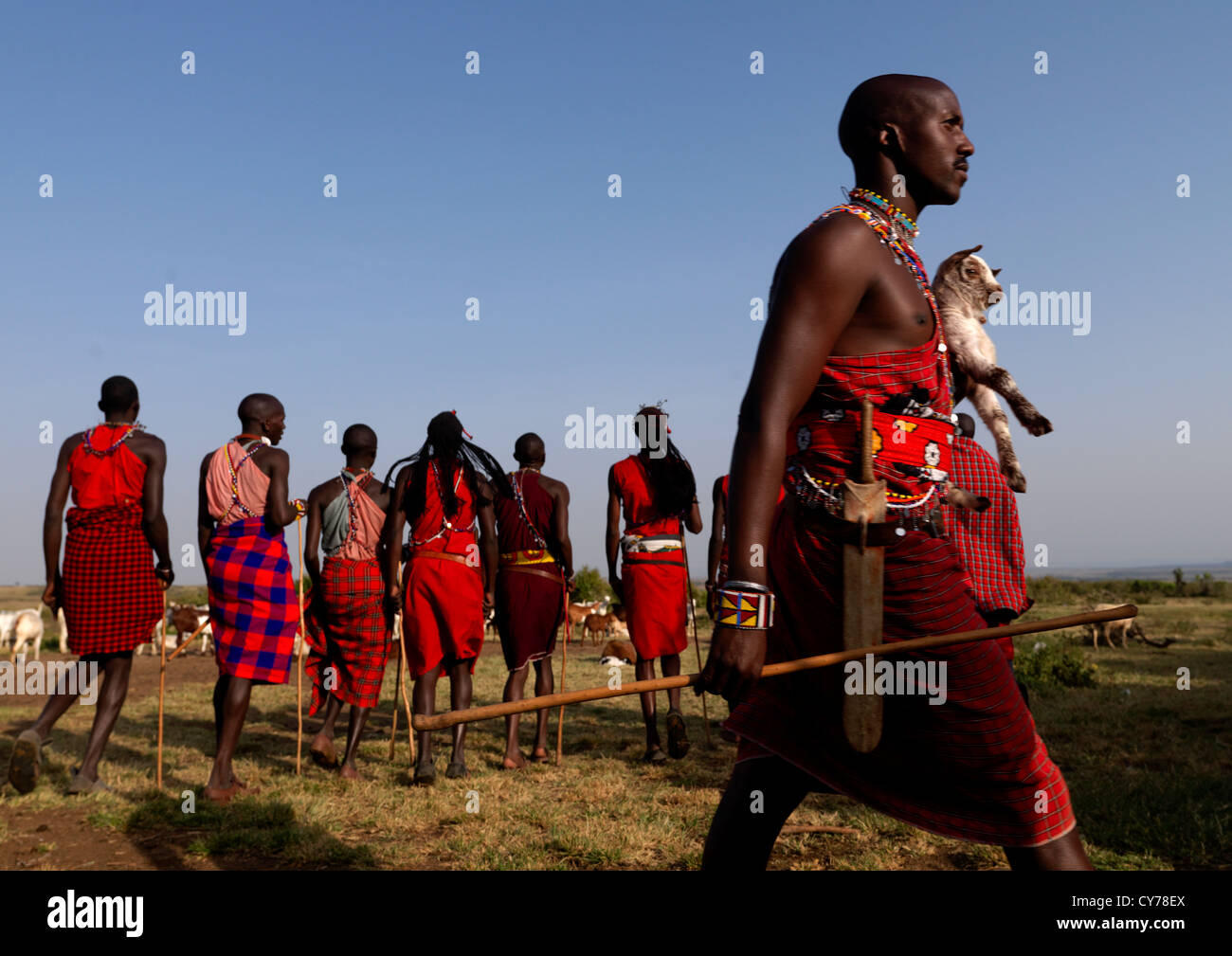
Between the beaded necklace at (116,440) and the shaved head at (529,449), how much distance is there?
8.28 ft

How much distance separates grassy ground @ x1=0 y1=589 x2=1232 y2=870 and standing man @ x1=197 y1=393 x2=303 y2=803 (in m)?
0.79

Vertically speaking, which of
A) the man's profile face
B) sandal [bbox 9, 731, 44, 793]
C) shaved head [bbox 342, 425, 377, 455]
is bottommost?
sandal [bbox 9, 731, 44, 793]

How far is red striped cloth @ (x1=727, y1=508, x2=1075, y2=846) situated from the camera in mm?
2021

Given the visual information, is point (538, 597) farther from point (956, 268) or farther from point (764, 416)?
point (764, 416)

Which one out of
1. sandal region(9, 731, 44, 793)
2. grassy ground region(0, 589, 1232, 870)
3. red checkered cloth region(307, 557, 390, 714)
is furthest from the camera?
red checkered cloth region(307, 557, 390, 714)

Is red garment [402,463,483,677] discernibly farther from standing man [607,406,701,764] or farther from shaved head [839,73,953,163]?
shaved head [839,73,953,163]

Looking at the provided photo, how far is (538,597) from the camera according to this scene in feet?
22.5

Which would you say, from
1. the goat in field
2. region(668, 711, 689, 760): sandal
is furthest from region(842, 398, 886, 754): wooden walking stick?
region(668, 711, 689, 760): sandal

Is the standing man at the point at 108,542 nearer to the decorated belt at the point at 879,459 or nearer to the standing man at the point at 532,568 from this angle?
the standing man at the point at 532,568

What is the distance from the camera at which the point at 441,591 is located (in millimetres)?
6270

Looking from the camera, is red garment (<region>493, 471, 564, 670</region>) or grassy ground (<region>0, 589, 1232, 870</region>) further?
red garment (<region>493, 471, 564, 670</region>)

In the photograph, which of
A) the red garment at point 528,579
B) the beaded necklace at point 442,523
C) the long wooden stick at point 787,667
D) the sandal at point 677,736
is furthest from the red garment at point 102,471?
the long wooden stick at point 787,667

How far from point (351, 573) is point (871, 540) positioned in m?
5.22
